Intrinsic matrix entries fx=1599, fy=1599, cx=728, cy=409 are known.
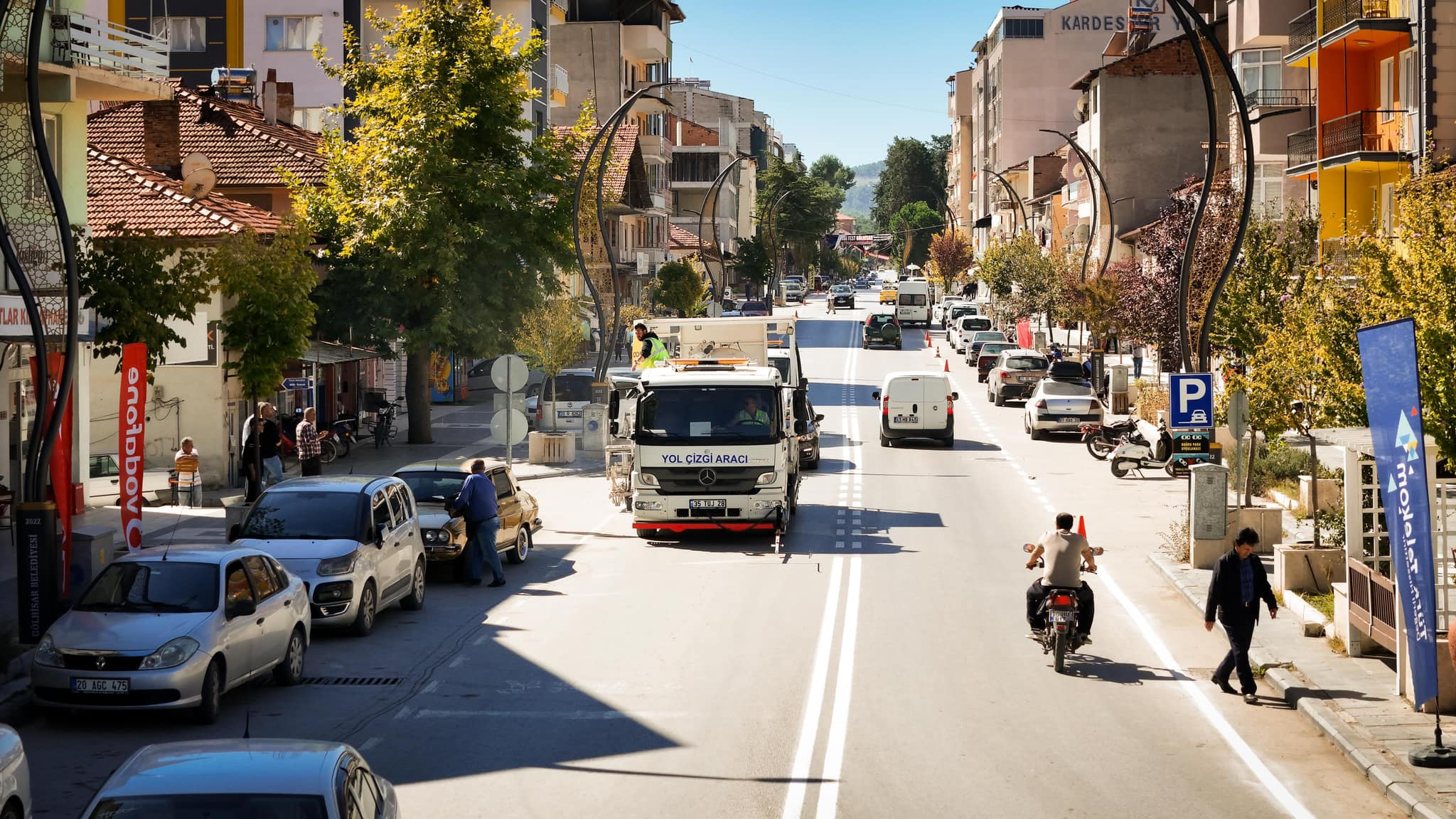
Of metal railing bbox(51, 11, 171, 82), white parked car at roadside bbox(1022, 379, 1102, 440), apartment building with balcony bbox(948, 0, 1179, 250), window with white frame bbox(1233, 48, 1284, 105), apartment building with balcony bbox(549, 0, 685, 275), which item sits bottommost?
white parked car at roadside bbox(1022, 379, 1102, 440)

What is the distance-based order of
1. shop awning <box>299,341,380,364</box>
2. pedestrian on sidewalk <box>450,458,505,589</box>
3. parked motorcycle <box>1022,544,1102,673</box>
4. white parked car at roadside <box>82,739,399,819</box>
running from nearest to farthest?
white parked car at roadside <box>82,739,399,819</box>
parked motorcycle <box>1022,544,1102,673</box>
pedestrian on sidewalk <box>450,458,505,589</box>
shop awning <box>299,341,380,364</box>

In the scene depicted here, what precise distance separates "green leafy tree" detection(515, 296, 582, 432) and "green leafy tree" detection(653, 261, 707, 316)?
26254 mm

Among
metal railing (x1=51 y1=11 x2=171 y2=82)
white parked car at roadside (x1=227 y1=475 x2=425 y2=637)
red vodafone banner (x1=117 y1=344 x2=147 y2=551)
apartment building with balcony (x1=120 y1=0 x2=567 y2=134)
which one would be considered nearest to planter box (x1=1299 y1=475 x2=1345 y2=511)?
white parked car at roadside (x1=227 y1=475 x2=425 y2=637)

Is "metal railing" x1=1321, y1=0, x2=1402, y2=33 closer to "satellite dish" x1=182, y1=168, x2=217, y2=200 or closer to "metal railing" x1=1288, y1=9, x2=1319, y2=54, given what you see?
"metal railing" x1=1288, y1=9, x2=1319, y2=54

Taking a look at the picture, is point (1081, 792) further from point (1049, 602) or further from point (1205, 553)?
point (1205, 553)

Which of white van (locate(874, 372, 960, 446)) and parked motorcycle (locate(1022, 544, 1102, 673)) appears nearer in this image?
parked motorcycle (locate(1022, 544, 1102, 673))

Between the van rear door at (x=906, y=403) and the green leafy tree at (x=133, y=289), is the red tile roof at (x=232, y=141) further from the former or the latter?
the green leafy tree at (x=133, y=289)

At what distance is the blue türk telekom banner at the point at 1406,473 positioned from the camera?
12.0 m

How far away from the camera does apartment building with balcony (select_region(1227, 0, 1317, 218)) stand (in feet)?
153

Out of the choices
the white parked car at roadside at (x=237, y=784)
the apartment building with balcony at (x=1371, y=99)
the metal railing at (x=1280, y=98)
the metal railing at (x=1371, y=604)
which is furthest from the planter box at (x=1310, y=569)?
the metal railing at (x=1280, y=98)

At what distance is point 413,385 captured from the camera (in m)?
40.1

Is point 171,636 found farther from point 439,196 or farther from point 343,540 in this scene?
point 439,196

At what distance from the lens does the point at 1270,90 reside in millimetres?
49312

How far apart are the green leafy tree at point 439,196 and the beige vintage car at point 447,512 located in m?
15.1
